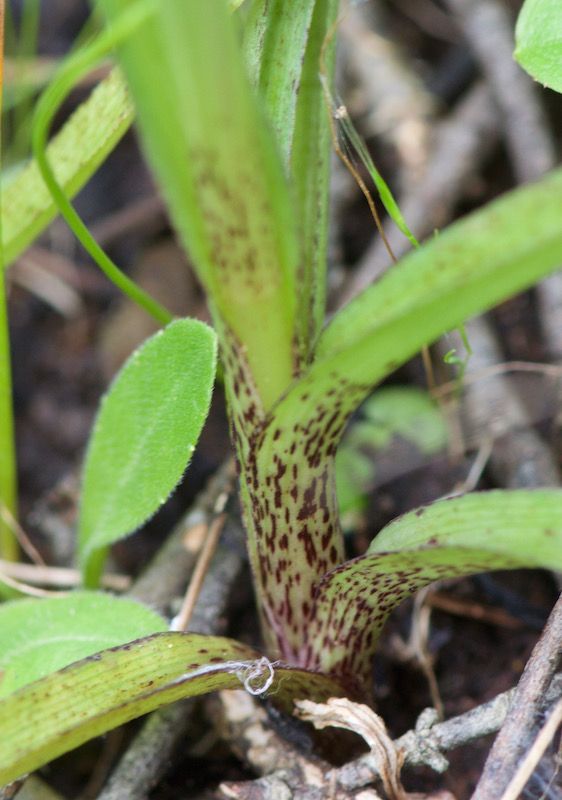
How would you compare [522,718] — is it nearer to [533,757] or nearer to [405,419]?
[533,757]

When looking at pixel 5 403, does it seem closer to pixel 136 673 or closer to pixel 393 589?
pixel 136 673

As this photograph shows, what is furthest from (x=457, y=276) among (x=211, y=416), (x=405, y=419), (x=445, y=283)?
(x=211, y=416)

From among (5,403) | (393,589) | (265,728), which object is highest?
(5,403)

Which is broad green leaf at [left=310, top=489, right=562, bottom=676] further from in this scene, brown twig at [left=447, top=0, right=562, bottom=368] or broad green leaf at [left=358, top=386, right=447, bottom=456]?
brown twig at [left=447, top=0, right=562, bottom=368]

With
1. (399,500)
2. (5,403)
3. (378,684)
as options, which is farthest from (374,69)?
(378,684)

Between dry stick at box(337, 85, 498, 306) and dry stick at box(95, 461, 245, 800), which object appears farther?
dry stick at box(337, 85, 498, 306)

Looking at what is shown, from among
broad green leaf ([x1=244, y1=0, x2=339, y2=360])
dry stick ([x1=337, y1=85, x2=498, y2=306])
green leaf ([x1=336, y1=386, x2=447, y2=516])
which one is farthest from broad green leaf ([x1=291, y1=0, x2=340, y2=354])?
dry stick ([x1=337, y1=85, x2=498, y2=306])
